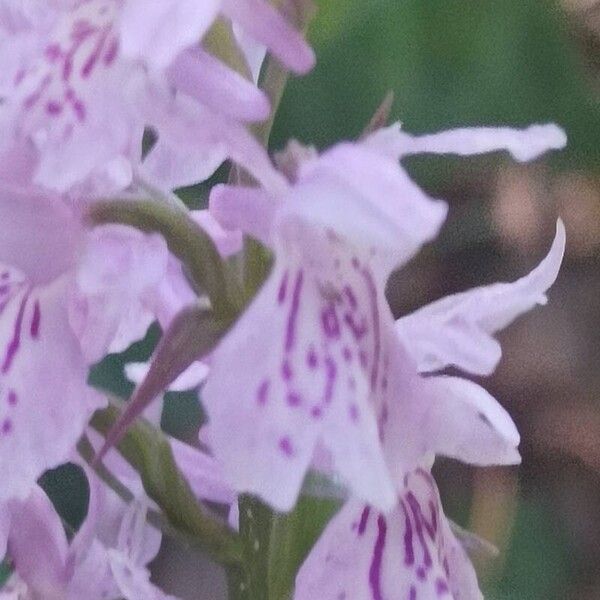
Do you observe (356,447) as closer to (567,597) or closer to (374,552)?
(374,552)

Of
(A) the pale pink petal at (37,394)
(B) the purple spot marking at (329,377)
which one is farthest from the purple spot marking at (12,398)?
(B) the purple spot marking at (329,377)

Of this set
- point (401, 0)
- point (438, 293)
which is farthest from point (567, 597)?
point (401, 0)

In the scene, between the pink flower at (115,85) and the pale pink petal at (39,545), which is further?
the pale pink petal at (39,545)

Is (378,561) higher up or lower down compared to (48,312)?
lower down

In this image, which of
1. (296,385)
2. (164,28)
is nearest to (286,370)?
(296,385)

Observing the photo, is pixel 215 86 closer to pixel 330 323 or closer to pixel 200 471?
pixel 330 323

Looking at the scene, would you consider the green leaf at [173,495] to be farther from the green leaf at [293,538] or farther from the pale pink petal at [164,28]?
the pale pink petal at [164,28]
